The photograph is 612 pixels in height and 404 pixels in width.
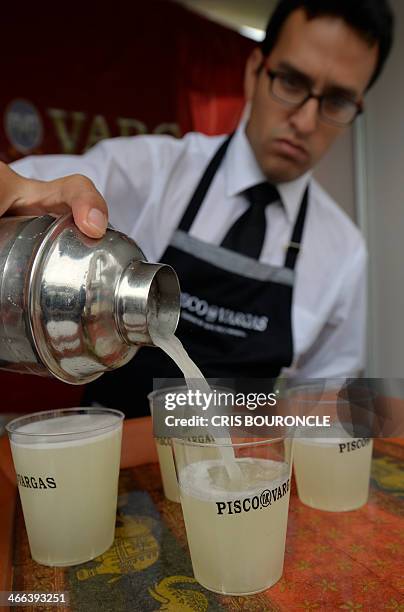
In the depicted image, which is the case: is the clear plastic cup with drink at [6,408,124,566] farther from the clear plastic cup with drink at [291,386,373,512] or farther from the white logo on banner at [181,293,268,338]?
the white logo on banner at [181,293,268,338]

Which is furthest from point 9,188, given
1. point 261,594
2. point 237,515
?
point 261,594

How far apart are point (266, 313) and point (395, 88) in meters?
2.04

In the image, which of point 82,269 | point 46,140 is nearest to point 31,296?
point 82,269

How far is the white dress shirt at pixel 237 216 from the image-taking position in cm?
182

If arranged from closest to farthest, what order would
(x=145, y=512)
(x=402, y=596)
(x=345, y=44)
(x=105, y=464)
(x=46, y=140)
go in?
(x=402, y=596), (x=105, y=464), (x=145, y=512), (x=345, y=44), (x=46, y=140)

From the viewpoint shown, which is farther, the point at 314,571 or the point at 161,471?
the point at 161,471

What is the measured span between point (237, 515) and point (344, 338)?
4.82 feet

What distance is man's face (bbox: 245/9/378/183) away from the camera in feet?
5.54

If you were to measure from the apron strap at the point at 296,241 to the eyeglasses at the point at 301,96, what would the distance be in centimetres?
32

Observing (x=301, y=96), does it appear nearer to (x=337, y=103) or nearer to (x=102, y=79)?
(x=337, y=103)

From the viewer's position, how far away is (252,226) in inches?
73.3

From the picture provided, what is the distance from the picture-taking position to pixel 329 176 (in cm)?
345

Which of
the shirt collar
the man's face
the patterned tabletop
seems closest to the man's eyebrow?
the man's face

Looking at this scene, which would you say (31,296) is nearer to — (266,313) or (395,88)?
(266,313)
